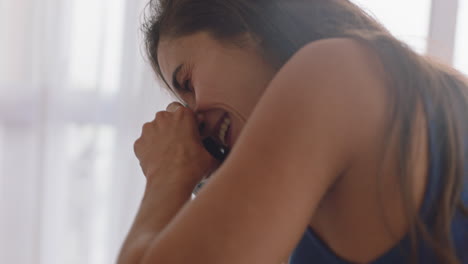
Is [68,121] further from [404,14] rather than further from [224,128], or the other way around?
[404,14]

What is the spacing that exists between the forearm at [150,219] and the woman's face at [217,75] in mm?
191

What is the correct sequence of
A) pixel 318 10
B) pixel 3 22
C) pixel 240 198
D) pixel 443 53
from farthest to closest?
pixel 443 53 → pixel 3 22 → pixel 318 10 → pixel 240 198

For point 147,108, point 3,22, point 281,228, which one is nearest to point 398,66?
point 281,228

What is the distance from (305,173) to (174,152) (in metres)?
0.42

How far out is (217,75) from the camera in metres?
0.99

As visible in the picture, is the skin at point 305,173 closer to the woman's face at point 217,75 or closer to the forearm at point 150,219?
the forearm at point 150,219

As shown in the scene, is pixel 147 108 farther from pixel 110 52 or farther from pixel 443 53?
pixel 443 53

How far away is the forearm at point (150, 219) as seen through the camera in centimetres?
76

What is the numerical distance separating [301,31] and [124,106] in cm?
128

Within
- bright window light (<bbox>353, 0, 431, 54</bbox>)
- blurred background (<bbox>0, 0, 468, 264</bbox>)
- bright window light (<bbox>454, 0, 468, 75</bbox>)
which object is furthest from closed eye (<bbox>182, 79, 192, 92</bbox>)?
bright window light (<bbox>454, 0, 468, 75</bbox>)

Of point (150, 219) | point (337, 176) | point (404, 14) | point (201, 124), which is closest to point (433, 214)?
point (337, 176)

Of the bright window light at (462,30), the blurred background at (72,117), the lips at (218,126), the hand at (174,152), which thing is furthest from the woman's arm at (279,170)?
the bright window light at (462,30)

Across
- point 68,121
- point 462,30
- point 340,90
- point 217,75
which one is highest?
point 340,90

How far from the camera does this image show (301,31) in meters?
0.98
